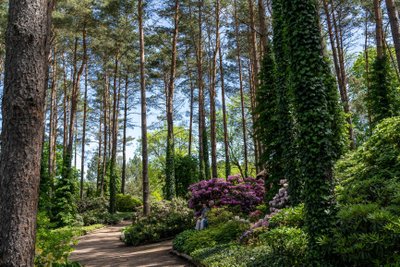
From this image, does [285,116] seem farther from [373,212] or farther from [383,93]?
[383,93]

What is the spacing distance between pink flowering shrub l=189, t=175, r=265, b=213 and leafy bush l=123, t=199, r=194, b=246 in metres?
0.72

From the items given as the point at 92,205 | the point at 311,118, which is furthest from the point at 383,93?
the point at 92,205

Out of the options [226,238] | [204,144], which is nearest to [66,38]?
[204,144]

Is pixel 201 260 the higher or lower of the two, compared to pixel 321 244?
lower

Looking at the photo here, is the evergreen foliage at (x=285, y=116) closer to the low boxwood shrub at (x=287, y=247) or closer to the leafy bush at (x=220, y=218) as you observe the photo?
the low boxwood shrub at (x=287, y=247)

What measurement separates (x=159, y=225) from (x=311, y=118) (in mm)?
9740

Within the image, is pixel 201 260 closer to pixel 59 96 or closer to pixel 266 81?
pixel 266 81

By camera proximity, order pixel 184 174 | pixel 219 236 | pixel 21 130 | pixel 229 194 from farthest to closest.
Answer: pixel 184 174
pixel 229 194
pixel 219 236
pixel 21 130

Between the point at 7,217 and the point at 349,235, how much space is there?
443 cm

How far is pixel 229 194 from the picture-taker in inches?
538

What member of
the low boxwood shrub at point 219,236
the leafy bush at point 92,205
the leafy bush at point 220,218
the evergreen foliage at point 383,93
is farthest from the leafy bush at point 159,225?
the leafy bush at point 92,205

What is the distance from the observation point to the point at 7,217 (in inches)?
128

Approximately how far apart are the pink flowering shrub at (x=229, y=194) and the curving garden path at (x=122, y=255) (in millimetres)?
2306

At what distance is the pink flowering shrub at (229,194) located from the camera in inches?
525
